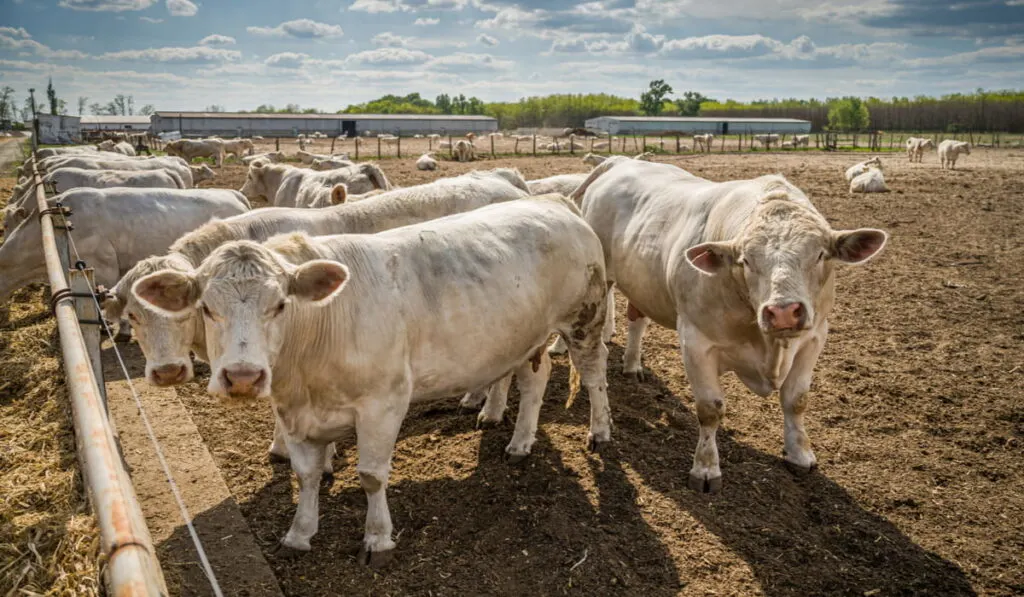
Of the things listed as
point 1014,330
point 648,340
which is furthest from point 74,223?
point 1014,330

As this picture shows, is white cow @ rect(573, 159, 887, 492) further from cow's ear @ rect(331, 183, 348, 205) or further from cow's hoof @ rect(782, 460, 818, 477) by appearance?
cow's ear @ rect(331, 183, 348, 205)

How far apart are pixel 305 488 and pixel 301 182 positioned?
29.5ft

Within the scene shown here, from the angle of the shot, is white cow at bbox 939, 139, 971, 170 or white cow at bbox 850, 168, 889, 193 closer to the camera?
white cow at bbox 850, 168, 889, 193

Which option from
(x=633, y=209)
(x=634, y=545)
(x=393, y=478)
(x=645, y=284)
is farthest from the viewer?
(x=633, y=209)

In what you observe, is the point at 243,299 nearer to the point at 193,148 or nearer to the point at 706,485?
the point at 706,485

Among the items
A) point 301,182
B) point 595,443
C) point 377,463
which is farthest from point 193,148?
point 377,463

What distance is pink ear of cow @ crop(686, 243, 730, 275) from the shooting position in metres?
4.79

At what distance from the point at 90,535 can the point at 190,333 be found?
1454 mm

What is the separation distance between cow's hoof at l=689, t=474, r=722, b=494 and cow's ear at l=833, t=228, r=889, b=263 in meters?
1.85

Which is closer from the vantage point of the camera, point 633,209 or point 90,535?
point 90,535

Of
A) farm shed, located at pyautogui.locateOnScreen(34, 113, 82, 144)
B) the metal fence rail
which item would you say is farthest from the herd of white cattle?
farm shed, located at pyautogui.locateOnScreen(34, 113, 82, 144)

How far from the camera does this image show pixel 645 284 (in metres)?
6.26

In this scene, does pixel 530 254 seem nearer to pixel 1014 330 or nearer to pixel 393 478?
pixel 393 478

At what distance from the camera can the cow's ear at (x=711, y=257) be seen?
475cm
